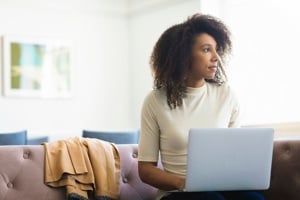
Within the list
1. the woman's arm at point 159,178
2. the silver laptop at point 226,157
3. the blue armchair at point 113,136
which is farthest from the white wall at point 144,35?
the silver laptop at point 226,157

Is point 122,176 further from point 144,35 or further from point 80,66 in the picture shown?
point 144,35

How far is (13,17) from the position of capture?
5.14 m

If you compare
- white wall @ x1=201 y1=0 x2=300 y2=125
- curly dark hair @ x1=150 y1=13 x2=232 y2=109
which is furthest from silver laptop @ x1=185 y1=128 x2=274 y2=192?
white wall @ x1=201 y1=0 x2=300 y2=125

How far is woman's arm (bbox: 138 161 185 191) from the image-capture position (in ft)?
6.43

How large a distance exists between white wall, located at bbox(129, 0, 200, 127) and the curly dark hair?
2923mm

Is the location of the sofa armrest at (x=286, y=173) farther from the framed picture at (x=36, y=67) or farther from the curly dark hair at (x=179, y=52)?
the framed picture at (x=36, y=67)

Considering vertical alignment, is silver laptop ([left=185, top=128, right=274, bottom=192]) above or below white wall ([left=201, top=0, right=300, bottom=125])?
below

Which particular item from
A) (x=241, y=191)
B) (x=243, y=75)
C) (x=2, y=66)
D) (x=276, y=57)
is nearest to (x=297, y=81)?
(x=276, y=57)

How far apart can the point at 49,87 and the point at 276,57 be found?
7.62 ft

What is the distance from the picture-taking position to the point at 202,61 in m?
2.17

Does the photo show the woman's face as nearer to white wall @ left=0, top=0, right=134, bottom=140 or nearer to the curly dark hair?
the curly dark hair

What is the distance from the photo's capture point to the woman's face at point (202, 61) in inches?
85.5

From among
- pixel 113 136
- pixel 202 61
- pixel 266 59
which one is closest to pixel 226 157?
pixel 202 61

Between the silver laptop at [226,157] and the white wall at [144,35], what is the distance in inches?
135
